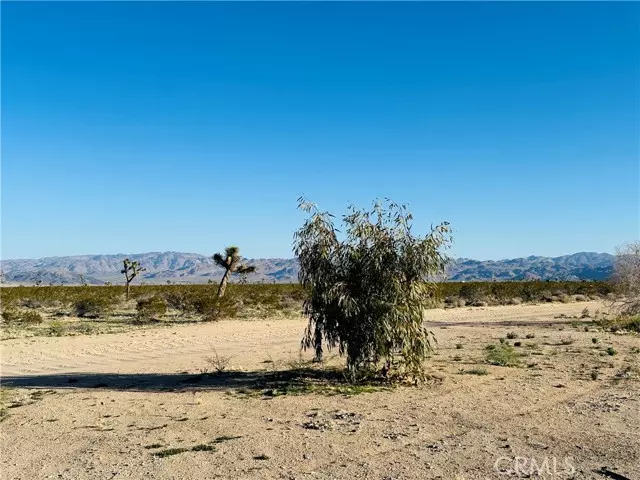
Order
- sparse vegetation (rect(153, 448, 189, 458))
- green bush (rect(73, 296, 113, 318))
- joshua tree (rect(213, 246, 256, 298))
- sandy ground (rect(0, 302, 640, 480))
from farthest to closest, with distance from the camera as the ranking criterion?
joshua tree (rect(213, 246, 256, 298))
green bush (rect(73, 296, 113, 318))
sparse vegetation (rect(153, 448, 189, 458))
sandy ground (rect(0, 302, 640, 480))

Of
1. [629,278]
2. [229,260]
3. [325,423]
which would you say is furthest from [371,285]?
[229,260]

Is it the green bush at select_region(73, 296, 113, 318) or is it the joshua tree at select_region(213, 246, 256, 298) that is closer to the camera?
the green bush at select_region(73, 296, 113, 318)

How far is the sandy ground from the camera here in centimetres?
750

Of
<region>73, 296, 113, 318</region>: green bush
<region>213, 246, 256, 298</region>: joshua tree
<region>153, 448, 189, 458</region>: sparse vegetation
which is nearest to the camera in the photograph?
<region>153, 448, 189, 458</region>: sparse vegetation

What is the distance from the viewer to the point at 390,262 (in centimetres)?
1257

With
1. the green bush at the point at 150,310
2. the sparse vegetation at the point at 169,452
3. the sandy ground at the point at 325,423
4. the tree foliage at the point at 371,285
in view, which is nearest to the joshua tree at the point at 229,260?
the green bush at the point at 150,310

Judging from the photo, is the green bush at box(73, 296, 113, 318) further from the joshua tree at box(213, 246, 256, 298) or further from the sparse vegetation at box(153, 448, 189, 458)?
the sparse vegetation at box(153, 448, 189, 458)

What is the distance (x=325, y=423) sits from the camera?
9.45m

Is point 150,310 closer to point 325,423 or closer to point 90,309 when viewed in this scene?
point 90,309

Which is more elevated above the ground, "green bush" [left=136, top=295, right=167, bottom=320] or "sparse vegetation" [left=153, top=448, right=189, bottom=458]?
"green bush" [left=136, top=295, right=167, bottom=320]

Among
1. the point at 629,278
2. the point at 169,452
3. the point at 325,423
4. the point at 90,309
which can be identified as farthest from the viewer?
the point at 90,309

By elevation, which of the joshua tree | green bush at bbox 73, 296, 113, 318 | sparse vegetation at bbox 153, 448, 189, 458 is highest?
the joshua tree

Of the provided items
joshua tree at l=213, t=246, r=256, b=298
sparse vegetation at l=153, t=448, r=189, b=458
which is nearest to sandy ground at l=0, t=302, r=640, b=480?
sparse vegetation at l=153, t=448, r=189, b=458

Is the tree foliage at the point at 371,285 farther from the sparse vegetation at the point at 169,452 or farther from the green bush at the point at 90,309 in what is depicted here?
the green bush at the point at 90,309
